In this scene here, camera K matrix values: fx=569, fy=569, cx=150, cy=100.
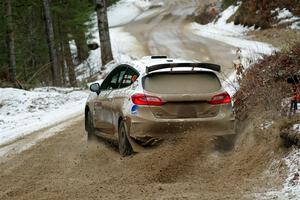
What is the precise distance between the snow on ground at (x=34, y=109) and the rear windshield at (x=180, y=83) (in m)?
4.93

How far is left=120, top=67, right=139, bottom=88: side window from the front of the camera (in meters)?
9.34

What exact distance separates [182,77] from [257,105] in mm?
2194

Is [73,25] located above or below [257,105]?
below

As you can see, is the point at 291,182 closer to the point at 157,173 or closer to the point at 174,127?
the point at 157,173

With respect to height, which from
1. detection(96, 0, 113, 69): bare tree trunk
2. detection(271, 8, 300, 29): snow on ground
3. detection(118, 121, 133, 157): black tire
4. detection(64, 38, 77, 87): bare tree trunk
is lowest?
detection(64, 38, 77, 87): bare tree trunk

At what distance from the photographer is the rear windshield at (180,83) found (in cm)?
877

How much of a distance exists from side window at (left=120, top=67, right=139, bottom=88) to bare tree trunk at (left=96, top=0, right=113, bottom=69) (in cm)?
1608

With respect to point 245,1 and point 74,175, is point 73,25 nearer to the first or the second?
point 245,1

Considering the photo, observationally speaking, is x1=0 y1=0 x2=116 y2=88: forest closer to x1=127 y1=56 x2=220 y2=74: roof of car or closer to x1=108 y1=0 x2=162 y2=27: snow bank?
x1=127 y1=56 x2=220 y2=74: roof of car

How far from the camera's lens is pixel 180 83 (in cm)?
883

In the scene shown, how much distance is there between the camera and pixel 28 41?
99.8 feet

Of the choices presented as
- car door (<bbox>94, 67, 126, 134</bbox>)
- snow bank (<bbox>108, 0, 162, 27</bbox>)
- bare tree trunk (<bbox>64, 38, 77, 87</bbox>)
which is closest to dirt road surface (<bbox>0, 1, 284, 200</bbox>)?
car door (<bbox>94, 67, 126, 134</bbox>)

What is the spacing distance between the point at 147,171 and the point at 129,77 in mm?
2105

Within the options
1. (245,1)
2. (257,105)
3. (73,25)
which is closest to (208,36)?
(245,1)
